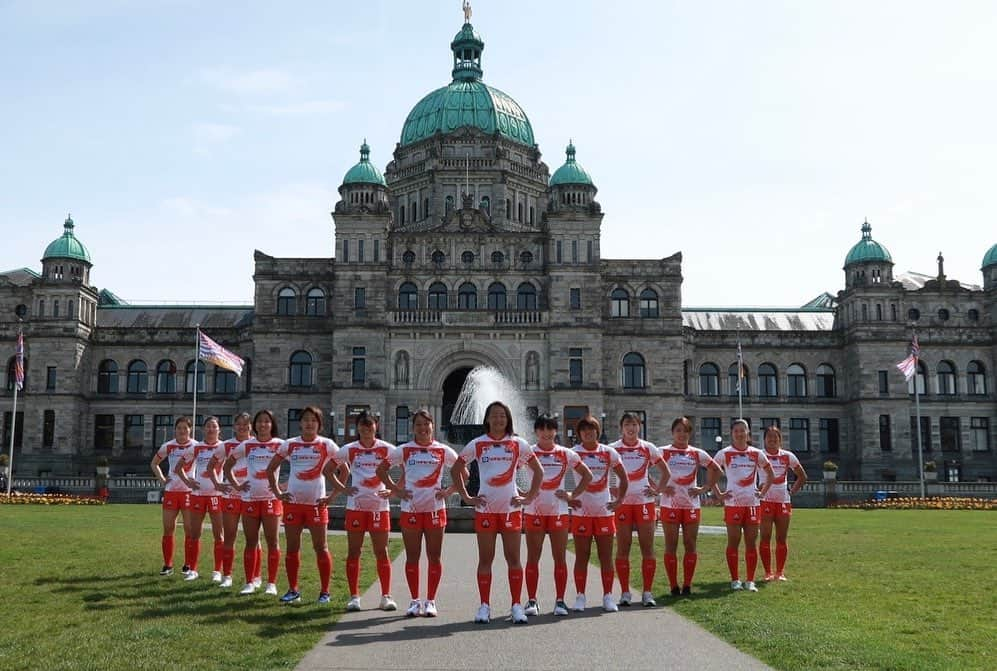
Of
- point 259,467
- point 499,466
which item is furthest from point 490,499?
point 259,467

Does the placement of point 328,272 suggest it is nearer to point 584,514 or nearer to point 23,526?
point 23,526

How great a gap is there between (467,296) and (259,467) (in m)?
44.9

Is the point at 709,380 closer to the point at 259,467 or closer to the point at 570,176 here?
the point at 570,176

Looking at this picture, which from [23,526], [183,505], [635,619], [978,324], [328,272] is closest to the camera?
[635,619]

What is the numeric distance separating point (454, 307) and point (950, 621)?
46767mm

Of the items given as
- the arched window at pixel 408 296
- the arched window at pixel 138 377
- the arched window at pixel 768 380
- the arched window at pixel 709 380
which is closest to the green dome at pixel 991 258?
the arched window at pixel 768 380

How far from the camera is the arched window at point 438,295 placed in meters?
58.8

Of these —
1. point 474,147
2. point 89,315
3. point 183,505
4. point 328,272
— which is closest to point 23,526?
point 183,505

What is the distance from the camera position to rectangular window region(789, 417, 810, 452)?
2528 inches

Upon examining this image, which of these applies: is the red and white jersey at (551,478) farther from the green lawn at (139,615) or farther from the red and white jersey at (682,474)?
the green lawn at (139,615)

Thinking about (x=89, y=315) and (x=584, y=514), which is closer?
(x=584, y=514)

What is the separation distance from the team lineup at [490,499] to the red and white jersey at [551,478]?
0.06 ft

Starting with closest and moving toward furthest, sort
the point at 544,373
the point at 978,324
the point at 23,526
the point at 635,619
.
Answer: the point at 635,619
the point at 23,526
the point at 544,373
the point at 978,324

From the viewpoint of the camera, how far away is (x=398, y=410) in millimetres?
56938
